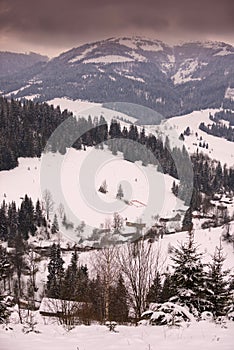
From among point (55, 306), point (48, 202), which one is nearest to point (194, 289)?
point (55, 306)

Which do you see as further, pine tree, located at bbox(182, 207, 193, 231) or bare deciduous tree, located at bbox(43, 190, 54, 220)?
pine tree, located at bbox(182, 207, 193, 231)

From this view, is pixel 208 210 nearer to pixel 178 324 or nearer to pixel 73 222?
pixel 73 222

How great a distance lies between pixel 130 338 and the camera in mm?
7703

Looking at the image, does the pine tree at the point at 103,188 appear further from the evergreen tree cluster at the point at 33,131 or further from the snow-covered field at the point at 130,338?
the snow-covered field at the point at 130,338

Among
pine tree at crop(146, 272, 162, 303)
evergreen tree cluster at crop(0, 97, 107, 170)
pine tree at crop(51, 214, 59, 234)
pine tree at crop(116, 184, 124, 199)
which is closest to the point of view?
pine tree at crop(146, 272, 162, 303)

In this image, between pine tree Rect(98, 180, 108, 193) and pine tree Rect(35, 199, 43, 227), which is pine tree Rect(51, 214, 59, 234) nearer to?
pine tree Rect(35, 199, 43, 227)

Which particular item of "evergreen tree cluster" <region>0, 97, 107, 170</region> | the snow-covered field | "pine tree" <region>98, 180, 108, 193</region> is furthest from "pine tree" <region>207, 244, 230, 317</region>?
"evergreen tree cluster" <region>0, 97, 107, 170</region>

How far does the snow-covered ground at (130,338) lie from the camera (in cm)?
695

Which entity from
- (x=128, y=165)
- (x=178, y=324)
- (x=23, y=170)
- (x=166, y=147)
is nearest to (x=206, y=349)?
(x=178, y=324)

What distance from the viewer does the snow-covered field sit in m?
6.95

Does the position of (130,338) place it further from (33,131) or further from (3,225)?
(33,131)

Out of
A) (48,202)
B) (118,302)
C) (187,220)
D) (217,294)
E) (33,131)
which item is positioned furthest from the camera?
(33,131)

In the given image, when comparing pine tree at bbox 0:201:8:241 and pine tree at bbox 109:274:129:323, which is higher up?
pine tree at bbox 109:274:129:323

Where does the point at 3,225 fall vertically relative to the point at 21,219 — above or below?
below
